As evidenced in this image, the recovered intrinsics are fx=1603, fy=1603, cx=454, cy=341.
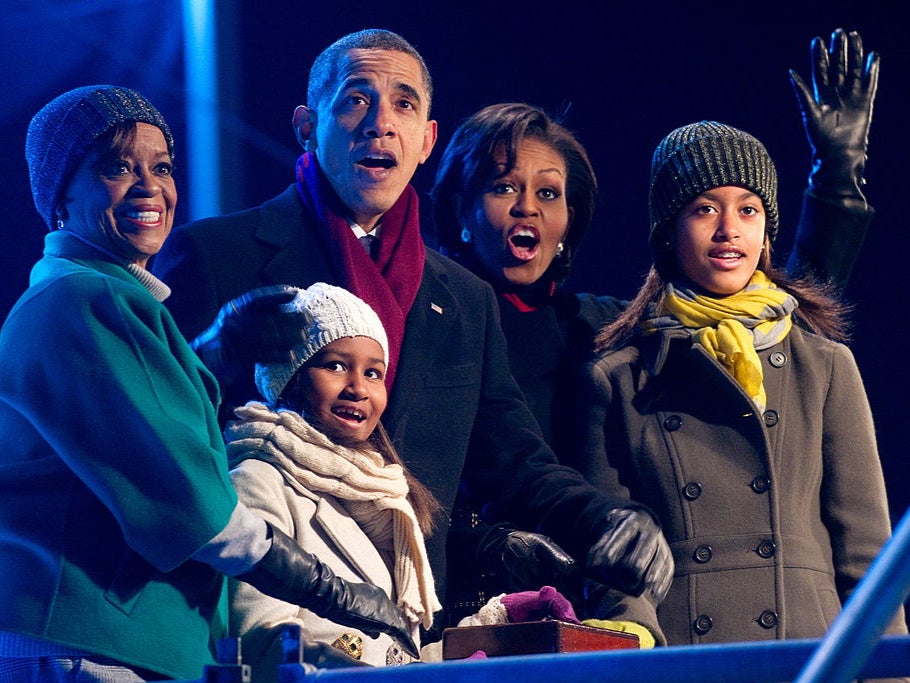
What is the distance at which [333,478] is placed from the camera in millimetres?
2814

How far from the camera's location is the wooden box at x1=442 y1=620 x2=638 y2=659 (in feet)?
8.47

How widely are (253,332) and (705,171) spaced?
1143mm

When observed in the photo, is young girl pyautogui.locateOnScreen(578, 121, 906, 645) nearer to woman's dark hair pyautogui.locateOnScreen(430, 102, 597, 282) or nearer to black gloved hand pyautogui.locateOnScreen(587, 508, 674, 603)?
black gloved hand pyautogui.locateOnScreen(587, 508, 674, 603)

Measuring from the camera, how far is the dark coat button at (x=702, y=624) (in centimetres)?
333

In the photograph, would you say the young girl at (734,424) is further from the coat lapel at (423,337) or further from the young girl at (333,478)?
the young girl at (333,478)

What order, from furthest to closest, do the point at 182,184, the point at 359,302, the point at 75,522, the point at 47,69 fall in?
1. the point at 182,184
2. the point at 47,69
3. the point at 359,302
4. the point at 75,522

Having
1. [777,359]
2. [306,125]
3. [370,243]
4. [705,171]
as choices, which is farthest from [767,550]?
[306,125]

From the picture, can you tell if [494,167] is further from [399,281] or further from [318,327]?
[318,327]

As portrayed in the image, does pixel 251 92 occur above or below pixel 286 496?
above

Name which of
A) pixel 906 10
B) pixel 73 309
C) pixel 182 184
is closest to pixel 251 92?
pixel 182 184

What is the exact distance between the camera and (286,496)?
9.13ft

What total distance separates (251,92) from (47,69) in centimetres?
67

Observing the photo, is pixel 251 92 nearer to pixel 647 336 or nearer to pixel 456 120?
pixel 456 120

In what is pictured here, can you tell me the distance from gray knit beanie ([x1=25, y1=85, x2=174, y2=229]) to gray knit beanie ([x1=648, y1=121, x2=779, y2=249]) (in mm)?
1326
